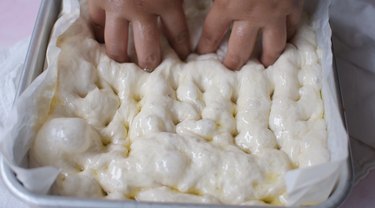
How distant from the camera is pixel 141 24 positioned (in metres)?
0.54

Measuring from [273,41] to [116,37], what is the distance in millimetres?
176

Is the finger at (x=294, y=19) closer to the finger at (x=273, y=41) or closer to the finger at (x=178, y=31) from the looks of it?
the finger at (x=273, y=41)

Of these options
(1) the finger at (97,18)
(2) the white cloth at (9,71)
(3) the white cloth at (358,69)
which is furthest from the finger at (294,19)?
(2) the white cloth at (9,71)

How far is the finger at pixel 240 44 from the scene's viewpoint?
549 millimetres

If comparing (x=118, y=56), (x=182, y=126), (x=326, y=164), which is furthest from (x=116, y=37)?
(x=326, y=164)

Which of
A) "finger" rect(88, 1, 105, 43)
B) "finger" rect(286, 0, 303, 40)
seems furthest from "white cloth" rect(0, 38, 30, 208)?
"finger" rect(286, 0, 303, 40)

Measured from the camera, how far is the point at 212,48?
58 cm

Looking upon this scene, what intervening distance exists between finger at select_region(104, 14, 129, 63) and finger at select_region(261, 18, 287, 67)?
0.52 feet

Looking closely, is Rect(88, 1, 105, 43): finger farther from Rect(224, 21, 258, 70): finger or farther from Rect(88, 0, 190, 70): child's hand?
Rect(224, 21, 258, 70): finger

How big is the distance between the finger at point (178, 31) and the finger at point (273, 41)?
9cm

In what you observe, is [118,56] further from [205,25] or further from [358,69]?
[358,69]

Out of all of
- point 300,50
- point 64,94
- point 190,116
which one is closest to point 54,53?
point 64,94

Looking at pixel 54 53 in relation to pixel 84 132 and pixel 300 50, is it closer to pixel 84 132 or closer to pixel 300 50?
pixel 84 132

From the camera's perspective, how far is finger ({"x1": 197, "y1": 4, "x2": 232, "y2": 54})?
1.82ft
